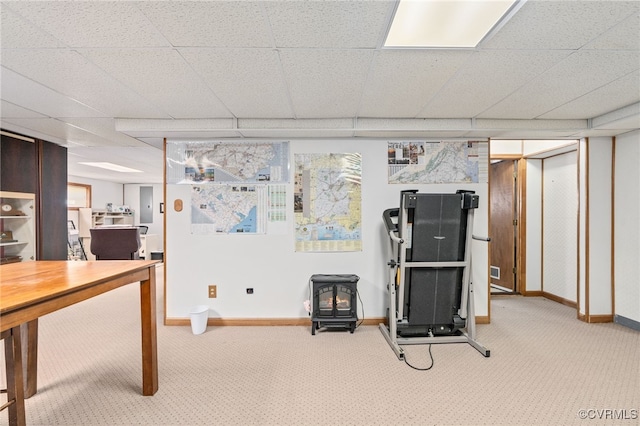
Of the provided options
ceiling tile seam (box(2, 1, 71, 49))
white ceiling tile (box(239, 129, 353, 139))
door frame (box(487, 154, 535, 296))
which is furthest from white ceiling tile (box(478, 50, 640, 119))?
ceiling tile seam (box(2, 1, 71, 49))

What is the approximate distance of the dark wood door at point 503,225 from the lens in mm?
4320

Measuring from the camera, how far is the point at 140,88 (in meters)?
2.10

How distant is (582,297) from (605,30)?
10.1ft

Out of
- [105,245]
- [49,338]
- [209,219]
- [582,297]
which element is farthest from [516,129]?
[105,245]

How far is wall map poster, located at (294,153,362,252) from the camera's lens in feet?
10.4

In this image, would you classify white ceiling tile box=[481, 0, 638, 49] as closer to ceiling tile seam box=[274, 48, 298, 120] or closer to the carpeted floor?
ceiling tile seam box=[274, 48, 298, 120]

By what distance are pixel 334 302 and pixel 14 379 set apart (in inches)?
89.8

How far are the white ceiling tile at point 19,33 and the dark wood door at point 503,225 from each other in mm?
4909

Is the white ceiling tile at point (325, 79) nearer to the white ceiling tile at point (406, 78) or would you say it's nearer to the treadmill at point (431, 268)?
the white ceiling tile at point (406, 78)

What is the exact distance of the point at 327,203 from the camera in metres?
3.18

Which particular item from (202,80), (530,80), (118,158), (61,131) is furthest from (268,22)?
(118,158)

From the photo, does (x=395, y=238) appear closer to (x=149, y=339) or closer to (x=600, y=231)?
(x=149, y=339)

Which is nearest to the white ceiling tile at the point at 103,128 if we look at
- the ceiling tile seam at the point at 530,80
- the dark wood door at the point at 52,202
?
the dark wood door at the point at 52,202

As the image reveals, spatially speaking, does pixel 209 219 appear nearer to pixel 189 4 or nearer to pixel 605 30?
pixel 189 4
